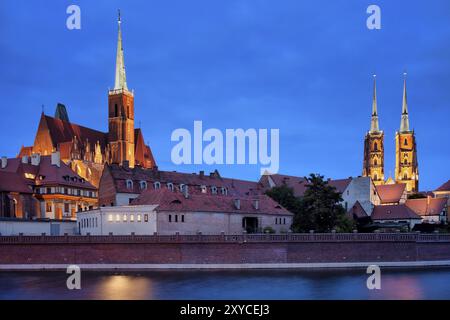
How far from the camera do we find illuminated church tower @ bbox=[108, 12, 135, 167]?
5738 inches

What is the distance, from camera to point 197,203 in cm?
7300

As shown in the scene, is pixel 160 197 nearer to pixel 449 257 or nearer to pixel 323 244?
pixel 323 244

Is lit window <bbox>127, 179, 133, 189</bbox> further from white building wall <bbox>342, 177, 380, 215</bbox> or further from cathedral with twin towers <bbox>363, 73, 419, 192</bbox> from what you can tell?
cathedral with twin towers <bbox>363, 73, 419, 192</bbox>

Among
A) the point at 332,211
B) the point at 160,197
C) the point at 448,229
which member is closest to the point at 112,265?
the point at 160,197

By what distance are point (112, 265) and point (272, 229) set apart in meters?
21.0

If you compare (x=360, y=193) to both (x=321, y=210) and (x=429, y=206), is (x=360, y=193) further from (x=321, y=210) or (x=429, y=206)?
(x=321, y=210)

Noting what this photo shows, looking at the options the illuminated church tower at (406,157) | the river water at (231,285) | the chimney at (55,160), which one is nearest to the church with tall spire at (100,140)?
the chimney at (55,160)

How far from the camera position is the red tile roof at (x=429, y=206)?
115875mm

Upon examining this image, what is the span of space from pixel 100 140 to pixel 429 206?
7722 cm

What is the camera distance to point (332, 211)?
74750 millimetres

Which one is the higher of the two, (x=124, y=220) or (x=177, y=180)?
(x=177, y=180)

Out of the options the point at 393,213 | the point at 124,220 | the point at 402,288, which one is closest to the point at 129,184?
the point at 124,220

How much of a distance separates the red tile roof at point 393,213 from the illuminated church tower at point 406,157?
83.7 metres

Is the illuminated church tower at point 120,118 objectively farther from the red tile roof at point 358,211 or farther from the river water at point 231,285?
the river water at point 231,285
